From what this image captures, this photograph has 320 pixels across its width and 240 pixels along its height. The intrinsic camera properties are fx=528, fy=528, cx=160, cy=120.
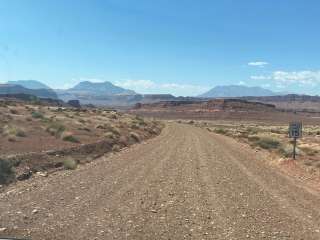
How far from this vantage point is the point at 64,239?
10.1m

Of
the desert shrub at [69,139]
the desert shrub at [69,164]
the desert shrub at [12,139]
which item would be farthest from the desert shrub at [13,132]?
the desert shrub at [69,164]

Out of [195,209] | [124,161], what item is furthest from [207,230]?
[124,161]

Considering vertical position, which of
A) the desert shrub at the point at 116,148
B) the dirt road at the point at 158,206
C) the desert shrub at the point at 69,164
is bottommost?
the desert shrub at the point at 116,148

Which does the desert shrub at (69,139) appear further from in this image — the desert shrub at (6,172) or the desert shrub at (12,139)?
the desert shrub at (6,172)

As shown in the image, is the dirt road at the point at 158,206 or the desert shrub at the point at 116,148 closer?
the dirt road at the point at 158,206

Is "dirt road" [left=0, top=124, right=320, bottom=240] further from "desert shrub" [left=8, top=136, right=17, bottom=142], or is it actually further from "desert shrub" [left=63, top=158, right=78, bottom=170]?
"desert shrub" [left=8, top=136, right=17, bottom=142]

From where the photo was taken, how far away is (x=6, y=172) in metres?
18.6

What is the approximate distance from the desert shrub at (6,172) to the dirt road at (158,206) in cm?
56

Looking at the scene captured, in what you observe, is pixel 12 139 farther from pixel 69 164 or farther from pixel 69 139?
pixel 69 164

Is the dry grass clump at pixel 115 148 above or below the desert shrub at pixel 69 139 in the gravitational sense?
below

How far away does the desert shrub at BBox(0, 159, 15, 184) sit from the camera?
698 inches

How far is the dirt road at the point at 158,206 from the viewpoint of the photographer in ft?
36.2

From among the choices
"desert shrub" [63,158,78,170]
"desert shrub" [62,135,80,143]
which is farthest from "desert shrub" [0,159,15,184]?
"desert shrub" [62,135,80,143]

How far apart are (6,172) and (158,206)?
23.3 feet
